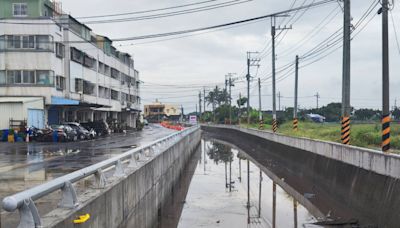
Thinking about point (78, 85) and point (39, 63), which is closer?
point (39, 63)

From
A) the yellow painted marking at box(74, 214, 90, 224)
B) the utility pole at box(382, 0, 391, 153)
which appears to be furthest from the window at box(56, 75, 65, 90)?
the yellow painted marking at box(74, 214, 90, 224)

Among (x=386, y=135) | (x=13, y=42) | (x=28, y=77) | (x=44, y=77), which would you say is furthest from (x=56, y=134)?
(x=386, y=135)

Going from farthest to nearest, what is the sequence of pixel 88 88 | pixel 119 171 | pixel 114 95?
1. pixel 114 95
2. pixel 88 88
3. pixel 119 171

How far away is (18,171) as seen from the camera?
52.6 feet

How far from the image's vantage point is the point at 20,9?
152 feet

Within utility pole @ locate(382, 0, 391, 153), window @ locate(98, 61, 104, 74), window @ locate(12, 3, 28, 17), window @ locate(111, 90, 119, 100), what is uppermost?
window @ locate(12, 3, 28, 17)

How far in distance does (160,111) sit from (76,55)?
106930 mm

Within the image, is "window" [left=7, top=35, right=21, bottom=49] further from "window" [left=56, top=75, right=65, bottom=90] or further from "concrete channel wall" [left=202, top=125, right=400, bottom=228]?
"concrete channel wall" [left=202, top=125, right=400, bottom=228]

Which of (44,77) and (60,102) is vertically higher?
(44,77)

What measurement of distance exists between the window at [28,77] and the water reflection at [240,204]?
23.5 metres

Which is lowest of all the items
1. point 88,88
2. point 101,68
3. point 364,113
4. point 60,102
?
point 364,113

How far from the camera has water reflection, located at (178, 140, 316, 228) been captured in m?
15.0

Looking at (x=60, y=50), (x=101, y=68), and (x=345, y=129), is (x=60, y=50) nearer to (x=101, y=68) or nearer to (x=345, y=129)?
(x=101, y=68)

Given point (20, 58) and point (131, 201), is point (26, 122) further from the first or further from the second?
point (131, 201)
